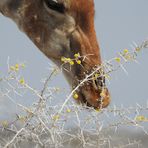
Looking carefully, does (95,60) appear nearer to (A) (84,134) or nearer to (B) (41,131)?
(A) (84,134)

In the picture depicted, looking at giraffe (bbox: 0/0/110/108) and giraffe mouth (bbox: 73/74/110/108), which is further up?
giraffe (bbox: 0/0/110/108)

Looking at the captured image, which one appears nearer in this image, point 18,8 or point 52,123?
point 52,123

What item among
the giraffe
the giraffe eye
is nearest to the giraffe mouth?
the giraffe

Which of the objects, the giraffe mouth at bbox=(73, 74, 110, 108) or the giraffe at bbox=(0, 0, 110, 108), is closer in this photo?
Result: the giraffe mouth at bbox=(73, 74, 110, 108)

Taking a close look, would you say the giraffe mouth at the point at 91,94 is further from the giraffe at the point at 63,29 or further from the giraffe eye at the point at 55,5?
the giraffe eye at the point at 55,5

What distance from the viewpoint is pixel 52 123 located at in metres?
2.52

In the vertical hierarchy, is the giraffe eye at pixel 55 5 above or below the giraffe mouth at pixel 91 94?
above

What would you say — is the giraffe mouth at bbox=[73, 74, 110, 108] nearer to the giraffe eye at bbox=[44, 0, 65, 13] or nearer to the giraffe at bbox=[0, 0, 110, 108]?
the giraffe at bbox=[0, 0, 110, 108]

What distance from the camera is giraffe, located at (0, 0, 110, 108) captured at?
353 cm

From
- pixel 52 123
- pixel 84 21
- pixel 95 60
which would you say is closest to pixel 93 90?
pixel 95 60

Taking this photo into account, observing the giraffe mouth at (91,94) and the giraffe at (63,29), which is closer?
the giraffe mouth at (91,94)

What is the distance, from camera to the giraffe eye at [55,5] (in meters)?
3.52

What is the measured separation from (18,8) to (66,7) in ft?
1.47

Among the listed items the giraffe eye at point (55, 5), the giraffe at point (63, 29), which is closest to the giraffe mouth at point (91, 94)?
the giraffe at point (63, 29)
